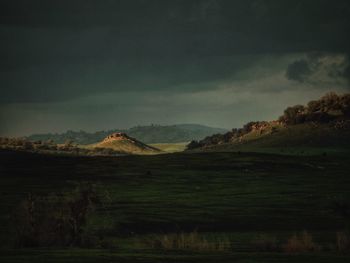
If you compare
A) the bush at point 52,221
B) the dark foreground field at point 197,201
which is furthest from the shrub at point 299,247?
the bush at point 52,221

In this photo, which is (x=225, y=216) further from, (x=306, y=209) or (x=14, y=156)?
(x=14, y=156)

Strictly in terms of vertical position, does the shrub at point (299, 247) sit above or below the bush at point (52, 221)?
below

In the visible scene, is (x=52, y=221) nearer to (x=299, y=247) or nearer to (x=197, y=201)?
(x=299, y=247)

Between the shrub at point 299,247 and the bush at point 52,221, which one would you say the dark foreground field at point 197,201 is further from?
the bush at point 52,221

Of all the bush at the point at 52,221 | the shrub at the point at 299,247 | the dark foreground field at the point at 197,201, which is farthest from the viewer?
the bush at the point at 52,221

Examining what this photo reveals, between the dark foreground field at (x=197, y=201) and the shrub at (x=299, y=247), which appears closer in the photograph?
the dark foreground field at (x=197, y=201)

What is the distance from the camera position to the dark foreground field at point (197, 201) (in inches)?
1868

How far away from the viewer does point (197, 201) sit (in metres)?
93.1

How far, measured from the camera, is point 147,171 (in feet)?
452

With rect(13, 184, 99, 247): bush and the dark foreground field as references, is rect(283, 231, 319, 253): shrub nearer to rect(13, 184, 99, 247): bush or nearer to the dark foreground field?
the dark foreground field

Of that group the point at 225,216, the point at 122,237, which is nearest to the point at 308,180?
the point at 225,216

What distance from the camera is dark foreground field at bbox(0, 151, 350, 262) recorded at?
47.4 meters

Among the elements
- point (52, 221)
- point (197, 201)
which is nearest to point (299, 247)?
point (52, 221)

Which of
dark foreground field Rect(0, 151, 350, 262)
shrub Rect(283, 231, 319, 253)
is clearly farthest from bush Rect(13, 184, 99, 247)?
shrub Rect(283, 231, 319, 253)
